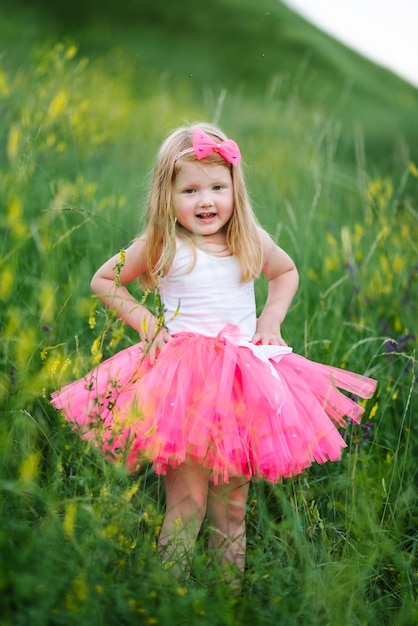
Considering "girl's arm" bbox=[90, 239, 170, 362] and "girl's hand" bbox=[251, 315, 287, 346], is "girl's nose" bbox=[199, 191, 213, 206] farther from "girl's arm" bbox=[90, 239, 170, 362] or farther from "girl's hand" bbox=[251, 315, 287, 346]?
"girl's hand" bbox=[251, 315, 287, 346]

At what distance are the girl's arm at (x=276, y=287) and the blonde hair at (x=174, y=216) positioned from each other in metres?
0.10

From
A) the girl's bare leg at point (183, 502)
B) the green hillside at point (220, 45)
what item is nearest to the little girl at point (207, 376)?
the girl's bare leg at point (183, 502)

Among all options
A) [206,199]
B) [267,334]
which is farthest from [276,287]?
[206,199]

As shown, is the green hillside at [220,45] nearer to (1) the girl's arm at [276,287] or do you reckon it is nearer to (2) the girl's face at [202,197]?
(1) the girl's arm at [276,287]

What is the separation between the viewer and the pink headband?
212 cm

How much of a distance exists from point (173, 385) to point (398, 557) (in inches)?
32.9

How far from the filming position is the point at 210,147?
6.95ft

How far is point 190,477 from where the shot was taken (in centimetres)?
203

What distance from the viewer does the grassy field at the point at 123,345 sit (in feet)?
5.18

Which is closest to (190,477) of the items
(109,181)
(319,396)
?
(319,396)

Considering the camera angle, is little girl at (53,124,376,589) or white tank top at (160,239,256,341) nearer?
A: little girl at (53,124,376,589)

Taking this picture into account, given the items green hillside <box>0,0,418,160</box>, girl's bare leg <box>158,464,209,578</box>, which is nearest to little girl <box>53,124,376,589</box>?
girl's bare leg <box>158,464,209,578</box>

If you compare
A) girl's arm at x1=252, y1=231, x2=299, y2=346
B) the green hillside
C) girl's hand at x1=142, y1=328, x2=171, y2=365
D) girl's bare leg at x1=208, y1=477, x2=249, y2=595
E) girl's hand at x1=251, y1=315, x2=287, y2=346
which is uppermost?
the green hillside

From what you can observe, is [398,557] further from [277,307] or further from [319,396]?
[277,307]
